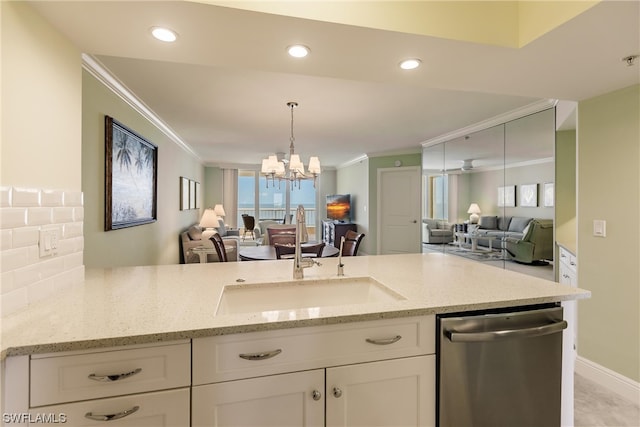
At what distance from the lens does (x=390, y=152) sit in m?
6.16

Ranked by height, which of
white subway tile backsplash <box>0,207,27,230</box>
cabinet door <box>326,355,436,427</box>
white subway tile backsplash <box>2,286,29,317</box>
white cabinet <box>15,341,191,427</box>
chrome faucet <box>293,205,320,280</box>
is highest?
white subway tile backsplash <box>0,207,27,230</box>

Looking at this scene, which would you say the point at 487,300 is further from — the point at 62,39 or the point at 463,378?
the point at 62,39

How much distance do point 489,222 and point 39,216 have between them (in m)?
4.18

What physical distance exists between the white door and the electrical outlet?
18.1 ft

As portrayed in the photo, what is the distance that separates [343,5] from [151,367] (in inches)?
62.1

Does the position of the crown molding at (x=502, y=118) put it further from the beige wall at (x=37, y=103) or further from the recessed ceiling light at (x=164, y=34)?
the beige wall at (x=37, y=103)

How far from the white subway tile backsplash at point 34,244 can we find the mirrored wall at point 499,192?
379 cm

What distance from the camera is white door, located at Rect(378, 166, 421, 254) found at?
19.7 feet

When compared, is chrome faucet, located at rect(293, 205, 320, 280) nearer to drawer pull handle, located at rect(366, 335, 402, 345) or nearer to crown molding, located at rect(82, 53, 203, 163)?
drawer pull handle, located at rect(366, 335, 402, 345)

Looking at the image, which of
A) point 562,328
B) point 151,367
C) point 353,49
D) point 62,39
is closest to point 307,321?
point 151,367

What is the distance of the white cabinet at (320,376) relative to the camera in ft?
3.37

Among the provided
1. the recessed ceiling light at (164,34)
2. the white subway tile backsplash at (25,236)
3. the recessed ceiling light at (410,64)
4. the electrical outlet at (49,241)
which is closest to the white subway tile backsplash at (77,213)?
the electrical outlet at (49,241)

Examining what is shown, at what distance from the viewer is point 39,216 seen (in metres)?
1.23

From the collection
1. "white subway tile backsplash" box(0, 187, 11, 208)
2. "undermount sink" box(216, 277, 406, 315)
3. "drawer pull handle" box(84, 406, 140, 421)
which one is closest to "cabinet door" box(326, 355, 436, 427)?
"undermount sink" box(216, 277, 406, 315)
